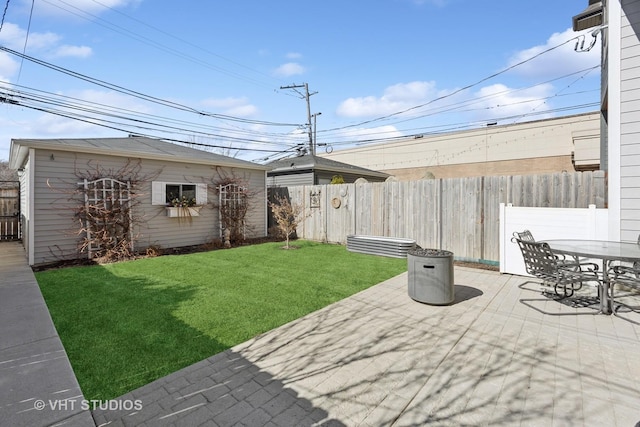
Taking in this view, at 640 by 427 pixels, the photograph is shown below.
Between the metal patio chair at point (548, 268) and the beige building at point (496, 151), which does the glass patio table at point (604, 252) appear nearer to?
the metal patio chair at point (548, 268)

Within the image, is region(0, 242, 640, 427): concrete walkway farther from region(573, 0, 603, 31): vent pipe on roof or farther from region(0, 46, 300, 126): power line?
region(0, 46, 300, 126): power line

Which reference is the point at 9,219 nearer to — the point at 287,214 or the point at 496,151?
the point at 287,214

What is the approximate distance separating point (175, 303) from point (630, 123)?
7572 millimetres

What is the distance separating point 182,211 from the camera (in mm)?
8984

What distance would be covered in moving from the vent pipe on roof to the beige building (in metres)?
6.81

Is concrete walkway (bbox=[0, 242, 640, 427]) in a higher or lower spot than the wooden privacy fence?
lower

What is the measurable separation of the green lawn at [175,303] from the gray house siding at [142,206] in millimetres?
1180

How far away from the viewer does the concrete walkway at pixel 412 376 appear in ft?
6.74

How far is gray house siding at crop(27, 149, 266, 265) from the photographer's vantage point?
6961 mm

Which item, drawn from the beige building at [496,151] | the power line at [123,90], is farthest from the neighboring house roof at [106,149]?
the beige building at [496,151]

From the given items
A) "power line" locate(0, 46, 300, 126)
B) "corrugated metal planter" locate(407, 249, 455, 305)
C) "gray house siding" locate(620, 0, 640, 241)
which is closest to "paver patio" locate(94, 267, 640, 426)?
"corrugated metal planter" locate(407, 249, 455, 305)

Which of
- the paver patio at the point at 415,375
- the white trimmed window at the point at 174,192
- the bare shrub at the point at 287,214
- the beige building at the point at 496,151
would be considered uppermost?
the beige building at the point at 496,151

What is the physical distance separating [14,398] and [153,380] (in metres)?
0.94

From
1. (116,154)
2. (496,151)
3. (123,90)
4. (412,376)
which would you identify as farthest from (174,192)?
(496,151)
